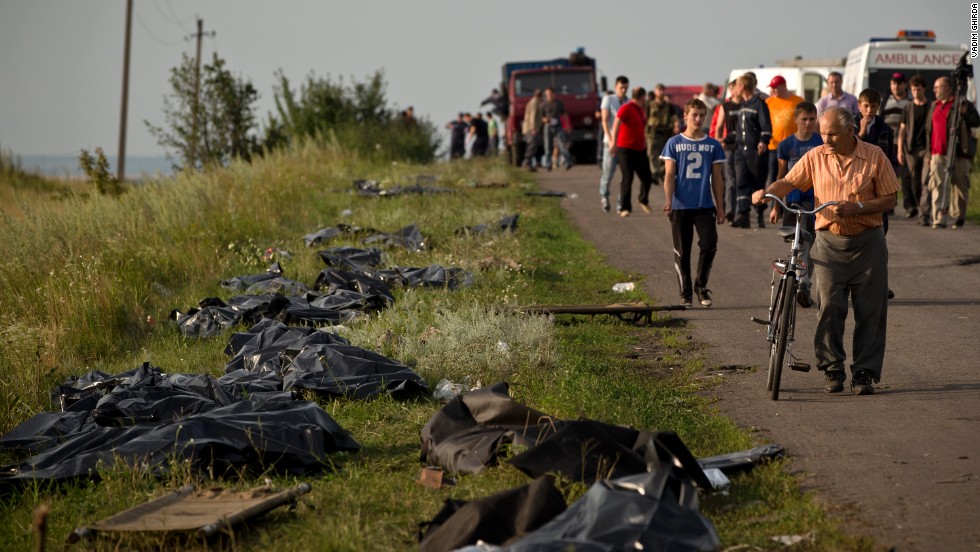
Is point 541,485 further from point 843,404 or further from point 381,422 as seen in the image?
point 843,404

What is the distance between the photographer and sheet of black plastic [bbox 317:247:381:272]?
13969 millimetres

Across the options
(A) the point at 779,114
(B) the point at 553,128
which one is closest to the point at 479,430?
(A) the point at 779,114

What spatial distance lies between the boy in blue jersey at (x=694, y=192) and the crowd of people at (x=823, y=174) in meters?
0.01

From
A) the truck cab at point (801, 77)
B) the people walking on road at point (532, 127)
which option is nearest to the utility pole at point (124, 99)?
the people walking on road at point (532, 127)

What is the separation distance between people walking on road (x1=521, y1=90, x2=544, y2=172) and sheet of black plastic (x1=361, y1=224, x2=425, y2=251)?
1299cm

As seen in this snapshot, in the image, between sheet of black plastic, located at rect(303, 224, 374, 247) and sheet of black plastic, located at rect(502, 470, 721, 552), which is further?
sheet of black plastic, located at rect(303, 224, 374, 247)

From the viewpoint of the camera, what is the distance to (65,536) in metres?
5.58

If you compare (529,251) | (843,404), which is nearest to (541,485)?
(843,404)

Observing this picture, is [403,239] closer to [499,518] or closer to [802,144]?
[802,144]

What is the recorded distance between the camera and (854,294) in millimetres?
7922

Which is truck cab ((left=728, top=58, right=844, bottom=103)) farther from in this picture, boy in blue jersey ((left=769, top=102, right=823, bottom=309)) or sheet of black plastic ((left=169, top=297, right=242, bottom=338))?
sheet of black plastic ((left=169, top=297, right=242, bottom=338))

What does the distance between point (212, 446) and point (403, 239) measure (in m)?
9.65

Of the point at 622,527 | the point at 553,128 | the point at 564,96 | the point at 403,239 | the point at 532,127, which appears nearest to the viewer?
the point at 622,527

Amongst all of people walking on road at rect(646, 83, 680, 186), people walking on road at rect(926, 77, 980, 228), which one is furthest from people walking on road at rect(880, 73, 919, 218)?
people walking on road at rect(646, 83, 680, 186)
